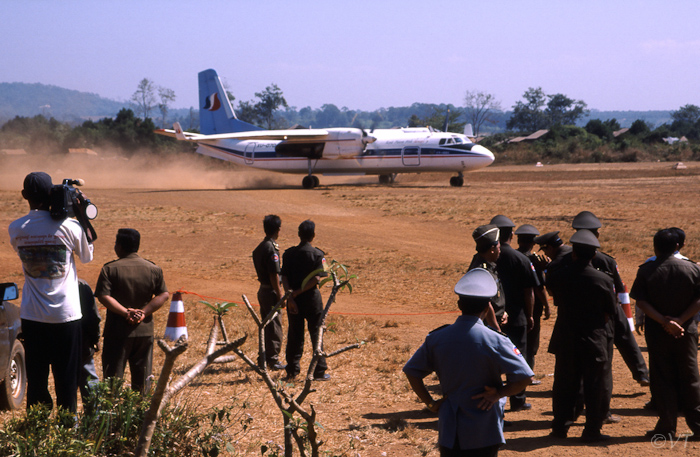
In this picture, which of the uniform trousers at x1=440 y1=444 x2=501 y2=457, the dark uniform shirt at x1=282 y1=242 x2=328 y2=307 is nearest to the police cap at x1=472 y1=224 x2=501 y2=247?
the dark uniform shirt at x1=282 y1=242 x2=328 y2=307

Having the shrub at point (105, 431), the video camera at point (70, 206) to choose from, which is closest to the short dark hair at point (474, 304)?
the shrub at point (105, 431)

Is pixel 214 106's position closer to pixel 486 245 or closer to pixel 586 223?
pixel 586 223

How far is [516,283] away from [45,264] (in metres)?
4.15

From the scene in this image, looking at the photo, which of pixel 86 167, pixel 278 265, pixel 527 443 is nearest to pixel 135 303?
pixel 278 265

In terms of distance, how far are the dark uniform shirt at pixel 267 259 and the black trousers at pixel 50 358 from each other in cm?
287

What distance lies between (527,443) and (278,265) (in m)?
3.31

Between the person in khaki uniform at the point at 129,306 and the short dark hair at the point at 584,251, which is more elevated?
the short dark hair at the point at 584,251

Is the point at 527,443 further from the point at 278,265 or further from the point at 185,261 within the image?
the point at 185,261

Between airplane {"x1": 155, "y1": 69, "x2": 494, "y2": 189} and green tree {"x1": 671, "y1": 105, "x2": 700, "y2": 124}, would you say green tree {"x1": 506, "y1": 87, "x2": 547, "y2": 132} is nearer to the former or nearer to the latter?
green tree {"x1": 671, "y1": 105, "x2": 700, "y2": 124}

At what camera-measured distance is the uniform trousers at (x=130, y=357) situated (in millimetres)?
5379

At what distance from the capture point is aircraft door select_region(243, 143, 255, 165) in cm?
3688

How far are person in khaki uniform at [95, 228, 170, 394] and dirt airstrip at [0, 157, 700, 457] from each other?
92 centimetres

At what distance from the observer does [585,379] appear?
5402 millimetres

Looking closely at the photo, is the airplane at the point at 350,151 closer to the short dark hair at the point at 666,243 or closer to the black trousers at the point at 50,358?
the short dark hair at the point at 666,243
